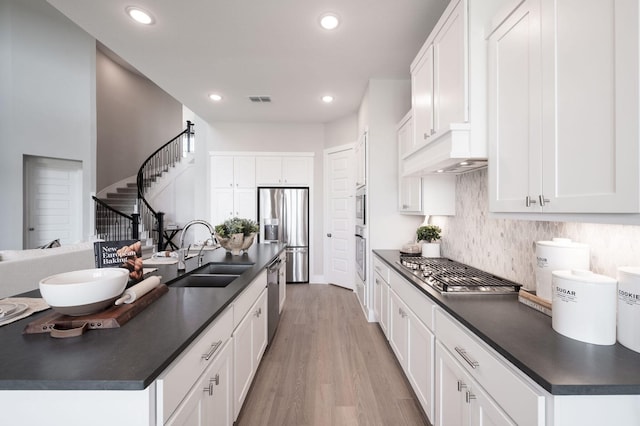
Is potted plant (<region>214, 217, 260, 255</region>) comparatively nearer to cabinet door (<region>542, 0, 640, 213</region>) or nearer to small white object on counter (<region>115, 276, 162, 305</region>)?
small white object on counter (<region>115, 276, 162, 305</region>)

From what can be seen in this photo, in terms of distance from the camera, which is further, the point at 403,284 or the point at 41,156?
the point at 41,156

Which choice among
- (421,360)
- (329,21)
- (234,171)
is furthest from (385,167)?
(234,171)

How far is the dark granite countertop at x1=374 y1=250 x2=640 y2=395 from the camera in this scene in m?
0.76

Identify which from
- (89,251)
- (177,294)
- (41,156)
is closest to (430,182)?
(177,294)

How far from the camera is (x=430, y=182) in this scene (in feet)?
8.68

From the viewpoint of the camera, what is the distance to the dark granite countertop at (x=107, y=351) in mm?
750

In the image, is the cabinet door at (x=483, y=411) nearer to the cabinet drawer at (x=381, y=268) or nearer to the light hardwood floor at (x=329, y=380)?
the light hardwood floor at (x=329, y=380)

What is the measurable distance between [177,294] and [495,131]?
1.93 meters

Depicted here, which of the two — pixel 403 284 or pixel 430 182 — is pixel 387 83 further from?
pixel 403 284

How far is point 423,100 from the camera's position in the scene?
2.17m

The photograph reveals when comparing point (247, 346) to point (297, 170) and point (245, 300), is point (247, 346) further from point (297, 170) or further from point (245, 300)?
point (297, 170)

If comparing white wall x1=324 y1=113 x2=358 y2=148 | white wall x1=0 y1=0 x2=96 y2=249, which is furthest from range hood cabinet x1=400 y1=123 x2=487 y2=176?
white wall x1=0 y1=0 x2=96 y2=249

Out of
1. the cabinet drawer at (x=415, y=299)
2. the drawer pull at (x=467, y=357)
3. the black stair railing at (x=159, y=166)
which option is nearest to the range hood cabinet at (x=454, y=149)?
the cabinet drawer at (x=415, y=299)

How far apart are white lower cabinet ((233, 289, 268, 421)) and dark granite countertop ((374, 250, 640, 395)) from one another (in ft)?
3.94
